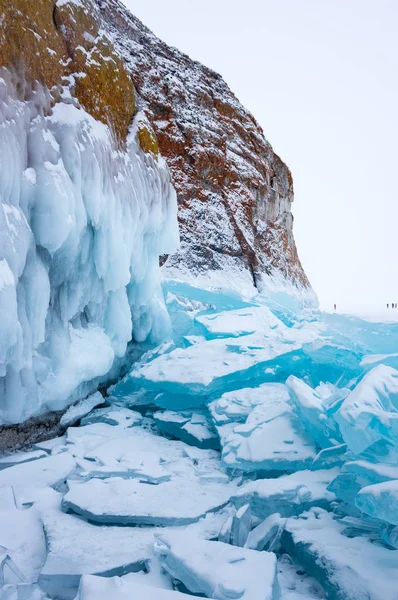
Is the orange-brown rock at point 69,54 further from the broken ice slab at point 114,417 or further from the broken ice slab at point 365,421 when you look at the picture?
the broken ice slab at point 365,421

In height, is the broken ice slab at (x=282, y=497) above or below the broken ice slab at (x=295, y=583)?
above

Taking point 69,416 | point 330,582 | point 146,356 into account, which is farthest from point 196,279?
point 330,582

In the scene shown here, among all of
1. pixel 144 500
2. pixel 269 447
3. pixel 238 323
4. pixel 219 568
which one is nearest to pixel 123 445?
pixel 144 500

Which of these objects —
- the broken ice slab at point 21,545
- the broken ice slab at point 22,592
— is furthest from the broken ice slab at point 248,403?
the broken ice slab at point 22,592

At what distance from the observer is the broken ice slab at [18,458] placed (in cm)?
347

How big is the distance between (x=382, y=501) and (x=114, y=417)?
137 inches

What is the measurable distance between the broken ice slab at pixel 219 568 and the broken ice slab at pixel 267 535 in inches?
12.5

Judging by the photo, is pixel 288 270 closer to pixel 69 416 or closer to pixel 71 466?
pixel 69 416

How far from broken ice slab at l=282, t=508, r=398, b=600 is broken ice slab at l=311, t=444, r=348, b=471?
445 mm

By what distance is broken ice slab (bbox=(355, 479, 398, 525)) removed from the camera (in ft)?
Result: 6.55

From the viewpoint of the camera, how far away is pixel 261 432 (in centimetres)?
356

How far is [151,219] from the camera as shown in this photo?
18.4 feet

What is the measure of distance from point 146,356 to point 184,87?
9811mm

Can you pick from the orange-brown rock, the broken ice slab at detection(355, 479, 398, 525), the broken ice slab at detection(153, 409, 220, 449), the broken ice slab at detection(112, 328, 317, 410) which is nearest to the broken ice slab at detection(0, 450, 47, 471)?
the broken ice slab at detection(153, 409, 220, 449)
